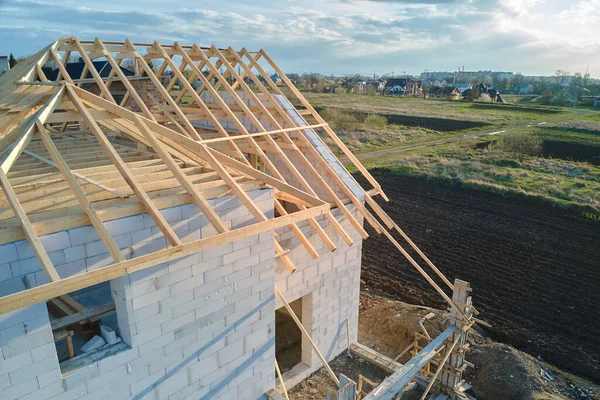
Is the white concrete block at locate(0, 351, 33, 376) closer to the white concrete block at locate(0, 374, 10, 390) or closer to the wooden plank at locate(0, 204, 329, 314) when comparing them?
the white concrete block at locate(0, 374, 10, 390)

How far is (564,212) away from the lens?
64.8 ft

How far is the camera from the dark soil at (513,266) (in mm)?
11062

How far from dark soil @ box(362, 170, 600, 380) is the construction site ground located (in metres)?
0.84

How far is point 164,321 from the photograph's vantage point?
585cm

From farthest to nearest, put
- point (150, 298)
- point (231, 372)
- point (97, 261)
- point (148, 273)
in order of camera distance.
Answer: point (231, 372) → point (150, 298) → point (148, 273) → point (97, 261)

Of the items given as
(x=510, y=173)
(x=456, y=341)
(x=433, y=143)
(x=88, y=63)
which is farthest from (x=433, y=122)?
(x=88, y=63)

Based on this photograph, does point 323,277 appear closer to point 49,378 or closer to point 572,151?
point 49,378

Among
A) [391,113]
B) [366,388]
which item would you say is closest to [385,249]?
[366,388]

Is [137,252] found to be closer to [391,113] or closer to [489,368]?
[489,368]

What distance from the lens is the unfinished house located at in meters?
4.77

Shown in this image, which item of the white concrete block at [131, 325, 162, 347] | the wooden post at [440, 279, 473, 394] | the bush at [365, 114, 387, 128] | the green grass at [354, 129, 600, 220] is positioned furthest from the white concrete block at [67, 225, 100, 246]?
the bush at [365, 114, 387, 128]

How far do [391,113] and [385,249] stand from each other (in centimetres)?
4154

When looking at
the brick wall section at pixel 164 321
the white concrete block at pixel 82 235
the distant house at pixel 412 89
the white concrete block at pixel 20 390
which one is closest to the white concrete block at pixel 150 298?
the brick wall section at pixel 164 321

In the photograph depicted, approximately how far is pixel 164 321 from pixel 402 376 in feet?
13.2
